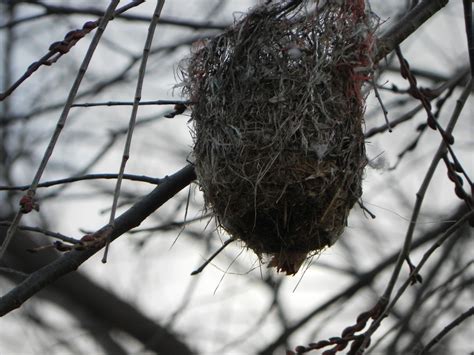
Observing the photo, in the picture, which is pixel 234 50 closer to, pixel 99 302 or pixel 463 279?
pixel 463 279

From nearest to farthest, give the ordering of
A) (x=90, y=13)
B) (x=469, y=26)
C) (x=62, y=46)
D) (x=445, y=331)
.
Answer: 1. (x=62, y=46)
2. (x=445, y=331)
3. (x=469, y=26)
4. (x=90, y=13)

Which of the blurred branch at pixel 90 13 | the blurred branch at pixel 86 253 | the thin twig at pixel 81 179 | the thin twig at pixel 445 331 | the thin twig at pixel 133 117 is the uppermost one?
the blurred branch at pixel 90 13

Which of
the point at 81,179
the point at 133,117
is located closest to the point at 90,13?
the point at 81,179

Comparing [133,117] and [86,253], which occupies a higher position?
[86,253]

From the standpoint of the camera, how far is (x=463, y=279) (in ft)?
14.8

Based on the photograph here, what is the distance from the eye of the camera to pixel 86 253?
9.59ft

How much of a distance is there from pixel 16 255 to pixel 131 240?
1.10 m

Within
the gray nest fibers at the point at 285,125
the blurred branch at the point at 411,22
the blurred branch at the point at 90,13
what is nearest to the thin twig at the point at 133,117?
the gray nest fibers at the point at 285,125

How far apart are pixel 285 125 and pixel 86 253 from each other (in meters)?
0.76

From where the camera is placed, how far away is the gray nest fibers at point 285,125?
2707mm

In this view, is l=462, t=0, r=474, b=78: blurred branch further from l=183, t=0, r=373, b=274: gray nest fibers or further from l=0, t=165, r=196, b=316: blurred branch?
l=0, t=165, r=196, b=316: blurred branch

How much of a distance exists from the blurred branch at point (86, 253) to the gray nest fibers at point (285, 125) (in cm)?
22

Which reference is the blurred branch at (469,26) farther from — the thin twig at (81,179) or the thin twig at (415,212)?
the thin twig at (81,179)

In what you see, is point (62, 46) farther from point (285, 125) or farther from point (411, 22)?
point (411, 22)
